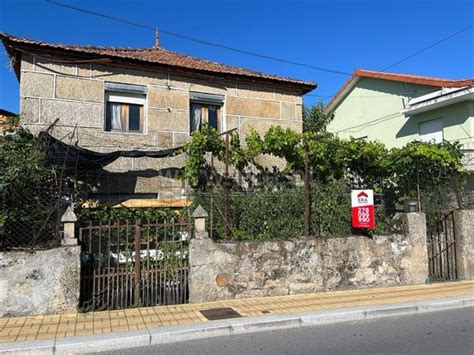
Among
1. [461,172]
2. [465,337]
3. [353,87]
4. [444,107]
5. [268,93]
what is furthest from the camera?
[353,87]

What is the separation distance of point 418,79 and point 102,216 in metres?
14.8

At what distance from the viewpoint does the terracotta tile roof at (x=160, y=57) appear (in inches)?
374

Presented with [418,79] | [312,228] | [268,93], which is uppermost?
[418,79]

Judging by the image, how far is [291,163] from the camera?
11016 mm

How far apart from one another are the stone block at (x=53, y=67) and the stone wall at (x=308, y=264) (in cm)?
550

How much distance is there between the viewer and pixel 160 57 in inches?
458

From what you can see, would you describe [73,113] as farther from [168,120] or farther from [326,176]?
[326,176]

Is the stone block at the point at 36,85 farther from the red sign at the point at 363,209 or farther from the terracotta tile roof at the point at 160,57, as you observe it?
the red sign at the point at 363,209

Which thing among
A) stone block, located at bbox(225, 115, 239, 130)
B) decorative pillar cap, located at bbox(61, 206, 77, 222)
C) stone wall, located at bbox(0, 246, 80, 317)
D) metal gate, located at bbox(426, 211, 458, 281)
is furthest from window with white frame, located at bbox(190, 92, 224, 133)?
metal gate, located at bbox(426, 211, 458, 281)

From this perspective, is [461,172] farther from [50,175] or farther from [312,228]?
[50,175]

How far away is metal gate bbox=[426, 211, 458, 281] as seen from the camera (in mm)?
9781

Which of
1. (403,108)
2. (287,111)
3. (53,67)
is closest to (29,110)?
(53,67)

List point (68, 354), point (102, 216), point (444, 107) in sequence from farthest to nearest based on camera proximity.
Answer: point (444, 107), point (102, 216), point (68, 354)

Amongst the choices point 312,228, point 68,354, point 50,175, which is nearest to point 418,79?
point 312,228
